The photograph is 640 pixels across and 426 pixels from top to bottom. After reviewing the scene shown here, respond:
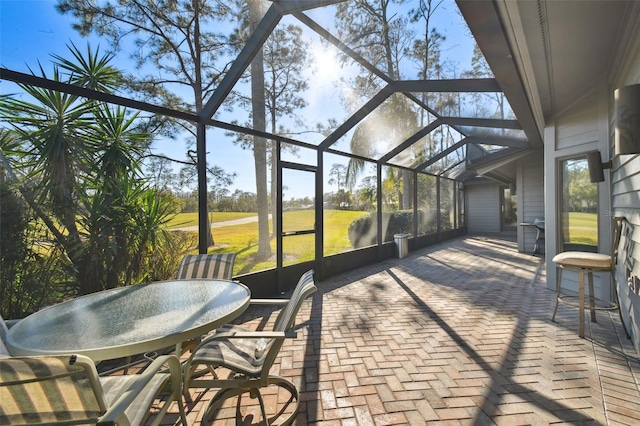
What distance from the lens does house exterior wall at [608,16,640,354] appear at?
7.66 ft

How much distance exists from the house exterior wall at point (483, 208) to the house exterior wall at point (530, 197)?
4.37 m

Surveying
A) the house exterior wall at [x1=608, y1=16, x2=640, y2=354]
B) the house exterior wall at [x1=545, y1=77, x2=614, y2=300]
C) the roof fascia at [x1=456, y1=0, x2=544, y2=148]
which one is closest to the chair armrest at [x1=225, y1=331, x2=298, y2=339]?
the roof fascia at [x1=456, y1=0, x2=544, y2=148]

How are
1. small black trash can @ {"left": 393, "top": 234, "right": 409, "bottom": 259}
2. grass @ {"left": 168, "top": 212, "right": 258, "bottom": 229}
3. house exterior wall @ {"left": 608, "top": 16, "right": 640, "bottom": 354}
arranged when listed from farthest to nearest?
small black trash can @ {"left": 393, "top": 234, "right": 409, "bottom": 259} < grass @ {"left": 168, "top": 212, "right": 258, "bottom": 229} < house exterior wall @ {"left": 608, "top": 16, "right": 640, "bottom": 354}

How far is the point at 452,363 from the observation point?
94.3 inches

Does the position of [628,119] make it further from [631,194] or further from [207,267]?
[207,267]

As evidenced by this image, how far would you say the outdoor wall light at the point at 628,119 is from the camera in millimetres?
1817

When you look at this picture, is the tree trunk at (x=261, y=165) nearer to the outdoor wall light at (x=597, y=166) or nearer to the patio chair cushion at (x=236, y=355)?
the patio chair cushion at (x=236, y=355)

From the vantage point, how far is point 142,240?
288 centimetres

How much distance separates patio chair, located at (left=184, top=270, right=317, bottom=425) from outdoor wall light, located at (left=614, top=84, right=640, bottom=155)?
229cm

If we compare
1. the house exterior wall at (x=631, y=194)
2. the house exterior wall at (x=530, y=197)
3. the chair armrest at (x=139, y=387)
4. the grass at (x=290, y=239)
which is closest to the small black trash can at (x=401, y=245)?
the grass at (x=290, y=239)

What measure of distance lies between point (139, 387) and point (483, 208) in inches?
558

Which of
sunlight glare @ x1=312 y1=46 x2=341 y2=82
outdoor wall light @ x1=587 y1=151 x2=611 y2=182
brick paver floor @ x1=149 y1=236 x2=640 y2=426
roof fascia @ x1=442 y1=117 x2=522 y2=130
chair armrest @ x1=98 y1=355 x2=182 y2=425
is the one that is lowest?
brick paver floor @ x1=149 y1=236 x2=640 y2=426

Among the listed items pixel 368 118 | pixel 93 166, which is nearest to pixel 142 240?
pixel 93 166

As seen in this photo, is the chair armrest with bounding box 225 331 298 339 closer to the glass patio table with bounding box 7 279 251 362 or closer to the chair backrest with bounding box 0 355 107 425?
the glass patio table with bounding box 7 279 251 362
